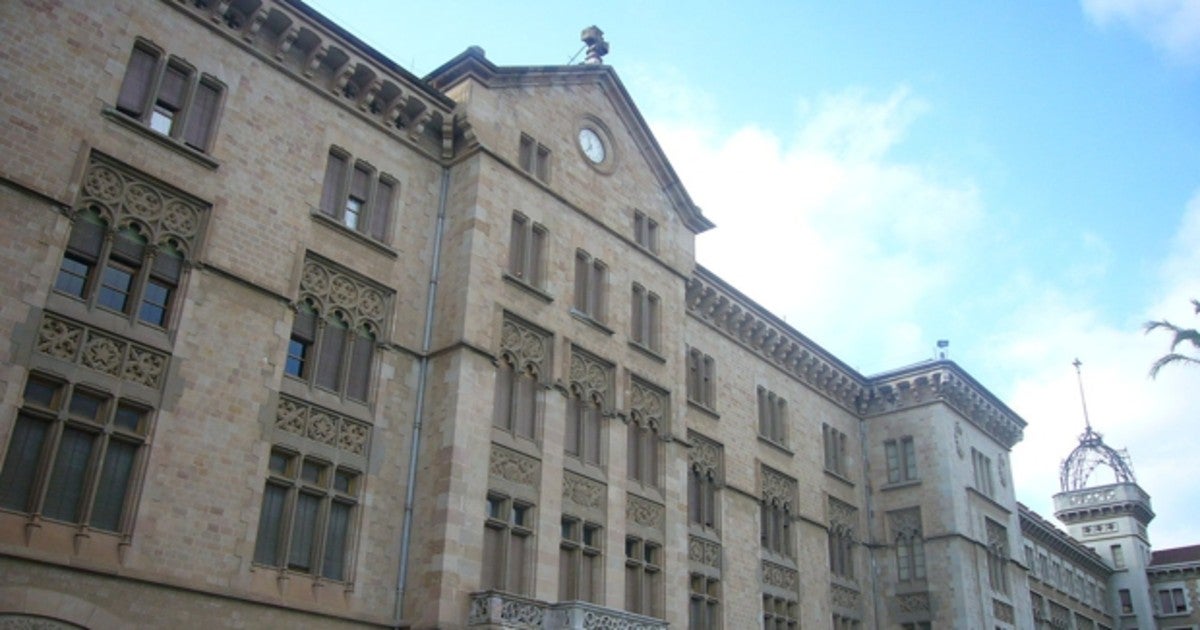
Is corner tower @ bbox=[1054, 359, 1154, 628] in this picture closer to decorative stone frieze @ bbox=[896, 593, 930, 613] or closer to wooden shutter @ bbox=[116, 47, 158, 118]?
decorative stone frieze @ bbox=[896, 593, 930, 613]

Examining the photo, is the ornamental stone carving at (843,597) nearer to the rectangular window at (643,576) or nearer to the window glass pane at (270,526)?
the rectangular window at (643,576)

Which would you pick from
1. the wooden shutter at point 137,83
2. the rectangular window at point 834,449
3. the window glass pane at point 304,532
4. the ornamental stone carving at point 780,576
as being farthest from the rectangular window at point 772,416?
the wooden shutter at point 137,83

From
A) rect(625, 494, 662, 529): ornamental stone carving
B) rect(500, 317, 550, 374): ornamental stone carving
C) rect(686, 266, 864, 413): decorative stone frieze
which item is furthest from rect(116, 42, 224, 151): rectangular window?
rect(686, 266, 864, 413): decorative stone frieze

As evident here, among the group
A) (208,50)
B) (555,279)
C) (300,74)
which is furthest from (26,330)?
(555,279)

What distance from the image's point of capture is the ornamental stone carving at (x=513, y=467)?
23219 mm

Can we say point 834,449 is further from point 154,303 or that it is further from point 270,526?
point 154,303

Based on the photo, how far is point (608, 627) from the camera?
2273cm

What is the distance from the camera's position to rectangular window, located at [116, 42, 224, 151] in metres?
19.9

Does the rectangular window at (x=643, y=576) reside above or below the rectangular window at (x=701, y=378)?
below

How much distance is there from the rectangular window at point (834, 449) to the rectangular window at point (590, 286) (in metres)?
14.5

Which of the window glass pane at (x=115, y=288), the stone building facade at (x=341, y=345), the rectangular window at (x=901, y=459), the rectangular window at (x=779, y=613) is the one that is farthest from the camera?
the rectangular window at (x=901, y=459)

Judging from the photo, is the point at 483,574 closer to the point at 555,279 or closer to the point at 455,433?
the point at 455,433

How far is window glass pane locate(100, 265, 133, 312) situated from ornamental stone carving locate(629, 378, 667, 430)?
512 inches

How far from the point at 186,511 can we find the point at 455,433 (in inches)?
225
